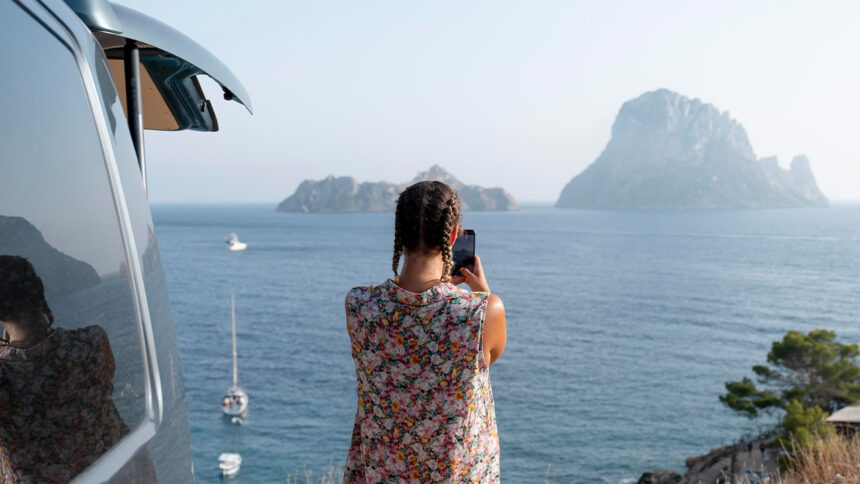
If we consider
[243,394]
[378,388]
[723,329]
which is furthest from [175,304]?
[378,388]

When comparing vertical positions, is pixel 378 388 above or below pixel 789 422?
above

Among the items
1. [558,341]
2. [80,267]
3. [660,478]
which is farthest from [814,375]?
[80,267]

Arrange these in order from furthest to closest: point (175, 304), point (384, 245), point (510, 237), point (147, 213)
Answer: point (510, 237)
point (384, 245)
point (175, 304)
point (147, 213)

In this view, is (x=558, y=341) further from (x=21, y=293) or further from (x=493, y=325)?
(x=21, y=293)

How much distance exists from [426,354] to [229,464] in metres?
29.3

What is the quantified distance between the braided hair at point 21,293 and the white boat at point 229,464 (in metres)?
29.9

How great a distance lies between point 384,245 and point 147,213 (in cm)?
10592

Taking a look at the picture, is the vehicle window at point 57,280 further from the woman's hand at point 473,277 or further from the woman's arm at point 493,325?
the woman's hand at point 473,277

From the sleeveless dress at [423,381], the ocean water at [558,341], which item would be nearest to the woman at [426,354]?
the sleeveless dress at [423,381]

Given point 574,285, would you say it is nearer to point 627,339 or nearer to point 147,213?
point 627,339

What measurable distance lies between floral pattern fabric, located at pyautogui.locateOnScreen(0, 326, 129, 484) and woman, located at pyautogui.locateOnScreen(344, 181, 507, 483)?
867 mm

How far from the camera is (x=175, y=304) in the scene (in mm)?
59656

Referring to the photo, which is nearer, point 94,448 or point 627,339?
point 94,448

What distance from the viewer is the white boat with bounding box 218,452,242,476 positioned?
28.2 m
